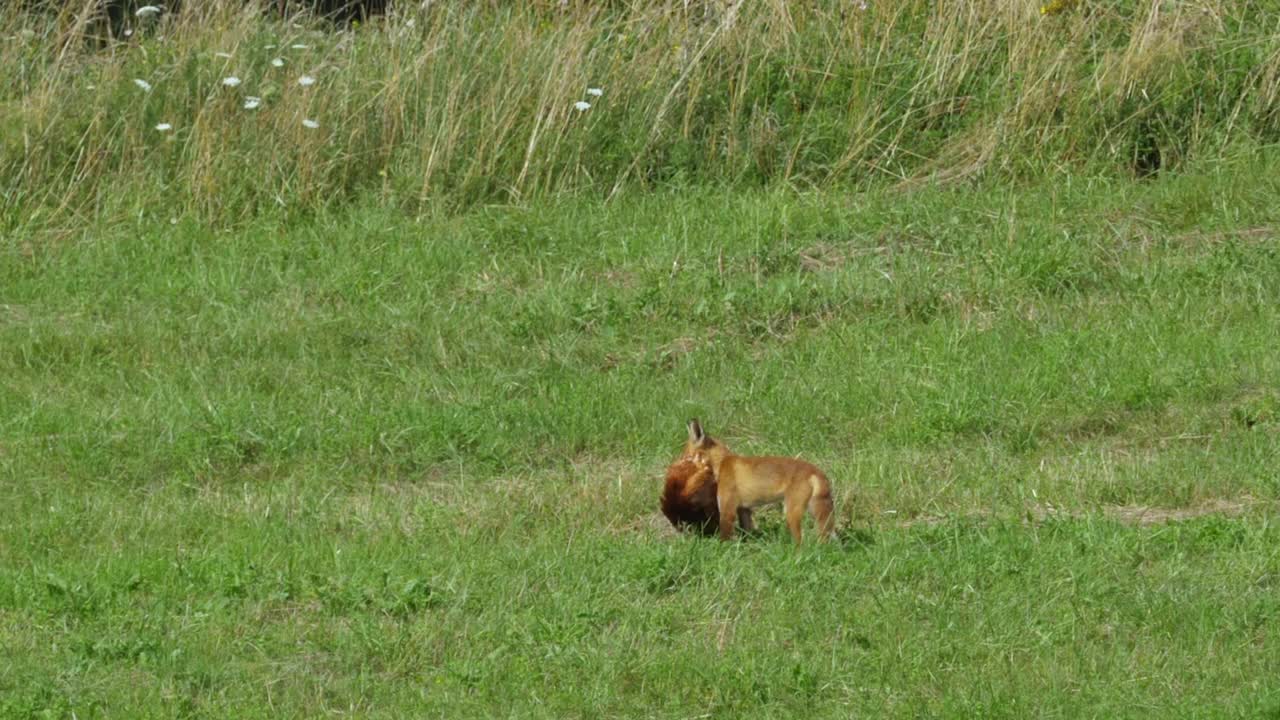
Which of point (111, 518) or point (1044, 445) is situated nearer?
point (111, 518)

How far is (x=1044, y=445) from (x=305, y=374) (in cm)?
333

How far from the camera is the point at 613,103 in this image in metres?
11.9

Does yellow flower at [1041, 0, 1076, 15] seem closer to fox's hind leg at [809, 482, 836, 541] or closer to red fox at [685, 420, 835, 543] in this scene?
red fox at [685, 420, 835, 543]

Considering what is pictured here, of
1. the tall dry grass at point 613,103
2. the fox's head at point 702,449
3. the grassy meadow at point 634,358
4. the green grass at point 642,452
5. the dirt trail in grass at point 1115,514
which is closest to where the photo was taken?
the green grass at point 642,452

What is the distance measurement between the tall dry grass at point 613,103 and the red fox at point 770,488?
4.85m

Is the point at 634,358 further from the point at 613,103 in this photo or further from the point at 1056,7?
the point at 1056,7

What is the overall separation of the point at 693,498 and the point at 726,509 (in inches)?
5.4

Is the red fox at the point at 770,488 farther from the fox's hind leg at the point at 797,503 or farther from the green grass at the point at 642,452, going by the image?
the green grass at the point at 642,452

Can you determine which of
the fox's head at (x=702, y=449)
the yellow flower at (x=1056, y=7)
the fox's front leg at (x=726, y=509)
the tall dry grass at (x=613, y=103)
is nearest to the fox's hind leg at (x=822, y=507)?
the fox's front leg at (x=726, y=509)

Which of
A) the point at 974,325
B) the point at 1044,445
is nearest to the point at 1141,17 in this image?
the point at 974,325

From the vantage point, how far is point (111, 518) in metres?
7.54

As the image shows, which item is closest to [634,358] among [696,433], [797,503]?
[696,433]

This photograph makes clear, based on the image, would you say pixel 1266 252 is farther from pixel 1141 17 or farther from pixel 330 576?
pixel 330 576

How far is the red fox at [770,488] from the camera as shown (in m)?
6.73
